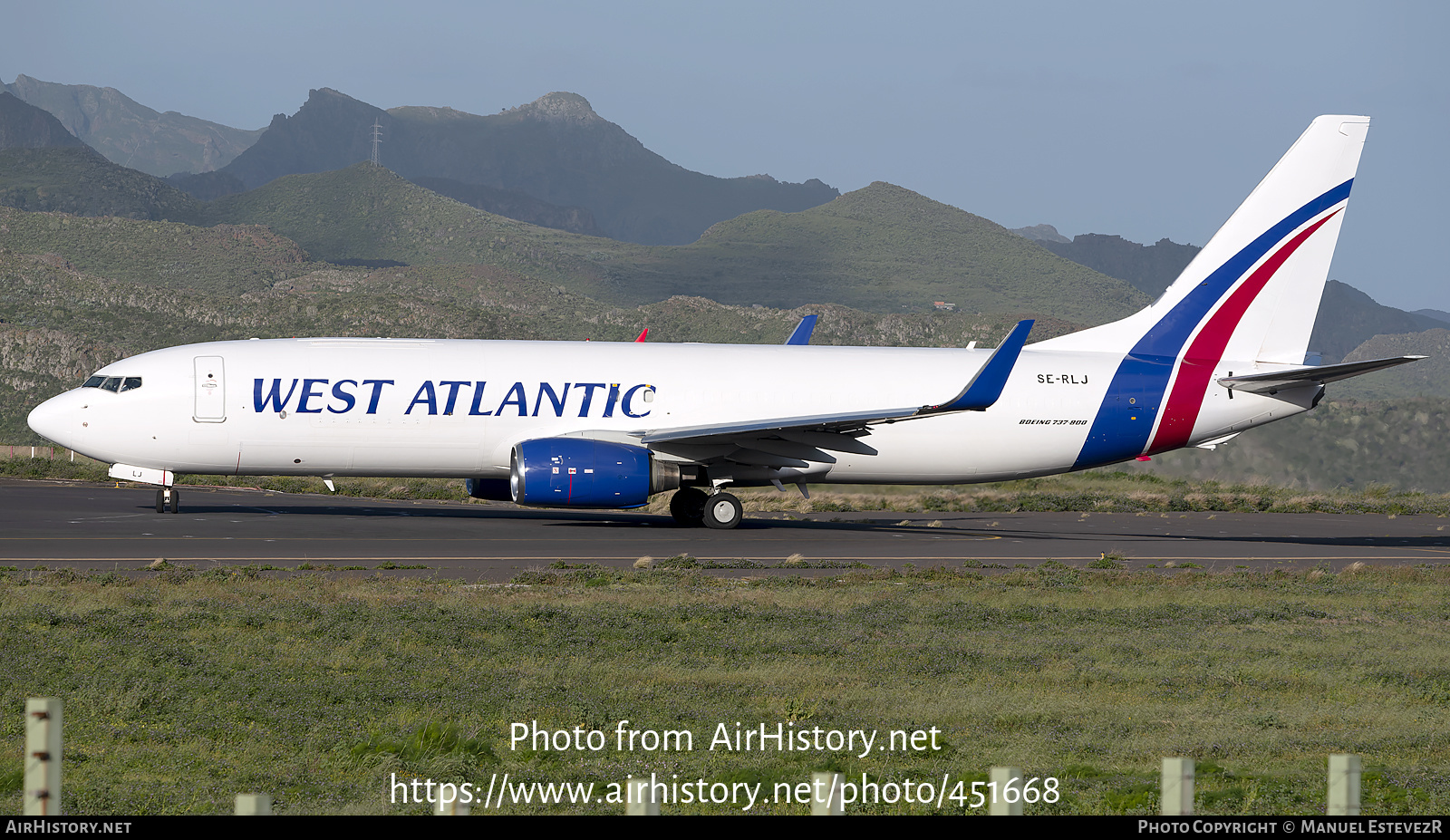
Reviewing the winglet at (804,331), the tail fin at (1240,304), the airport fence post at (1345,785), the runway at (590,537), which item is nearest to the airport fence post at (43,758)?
the airport fence post at (1345,785)

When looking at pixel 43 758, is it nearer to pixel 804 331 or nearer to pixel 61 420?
pixel 61 420

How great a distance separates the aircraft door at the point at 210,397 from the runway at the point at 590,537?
2.12m

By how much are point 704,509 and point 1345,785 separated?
24.6 m

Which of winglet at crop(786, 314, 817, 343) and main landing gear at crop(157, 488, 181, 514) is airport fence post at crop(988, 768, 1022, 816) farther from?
winglet at crop(786, 314, 817, 343)

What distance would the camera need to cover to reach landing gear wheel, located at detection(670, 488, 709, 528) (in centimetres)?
2875

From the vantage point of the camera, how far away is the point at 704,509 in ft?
93.1

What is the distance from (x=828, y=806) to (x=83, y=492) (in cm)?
3587

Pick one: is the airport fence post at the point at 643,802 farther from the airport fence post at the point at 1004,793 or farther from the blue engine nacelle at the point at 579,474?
the blue engine nacelle at the point at 579,474

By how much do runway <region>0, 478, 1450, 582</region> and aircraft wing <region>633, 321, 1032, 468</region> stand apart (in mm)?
1679

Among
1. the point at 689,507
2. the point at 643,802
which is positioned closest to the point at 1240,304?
the point at 689,507

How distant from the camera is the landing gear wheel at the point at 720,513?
28.1m

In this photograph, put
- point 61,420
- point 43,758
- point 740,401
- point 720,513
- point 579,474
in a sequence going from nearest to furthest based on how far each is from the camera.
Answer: point 43,758 → point 579,474 → point 61,420 → point 740,401 → point 720,513

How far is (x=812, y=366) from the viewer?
28.3m
